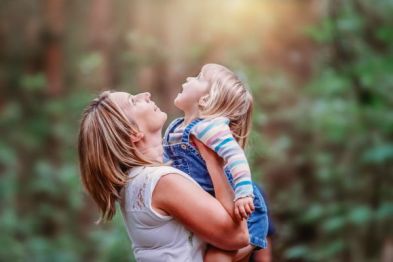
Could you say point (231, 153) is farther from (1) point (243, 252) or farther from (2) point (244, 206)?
(1) point (243, 252)

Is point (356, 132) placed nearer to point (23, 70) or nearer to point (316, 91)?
point (316, 91)

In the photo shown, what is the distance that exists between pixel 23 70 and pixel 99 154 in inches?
380

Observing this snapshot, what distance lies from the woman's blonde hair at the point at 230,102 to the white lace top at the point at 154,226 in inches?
8.4

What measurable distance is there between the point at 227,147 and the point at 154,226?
0.33m

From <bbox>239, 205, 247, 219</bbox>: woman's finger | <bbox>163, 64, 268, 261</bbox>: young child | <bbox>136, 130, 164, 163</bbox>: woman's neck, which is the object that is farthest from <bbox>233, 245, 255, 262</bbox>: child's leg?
<bbox>136, 130, 164, 163</bbox>: woman's neck

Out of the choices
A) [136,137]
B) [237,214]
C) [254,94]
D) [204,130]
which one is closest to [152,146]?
[136,137]

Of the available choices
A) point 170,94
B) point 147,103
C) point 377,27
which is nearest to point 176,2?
point 170,94

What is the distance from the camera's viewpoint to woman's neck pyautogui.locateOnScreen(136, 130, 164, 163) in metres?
2.50

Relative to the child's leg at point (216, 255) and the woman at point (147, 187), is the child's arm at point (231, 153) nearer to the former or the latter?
the woman at point (147, 187)

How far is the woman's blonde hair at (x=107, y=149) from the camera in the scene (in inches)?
96.0

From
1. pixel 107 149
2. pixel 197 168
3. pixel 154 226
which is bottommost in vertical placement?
pixel 154 226

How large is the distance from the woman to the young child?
2.3 inches

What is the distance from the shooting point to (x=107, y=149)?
8.00 ft

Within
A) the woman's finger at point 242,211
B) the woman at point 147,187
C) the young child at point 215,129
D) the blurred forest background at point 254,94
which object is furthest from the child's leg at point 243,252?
the blurred forest background at point 254,94
